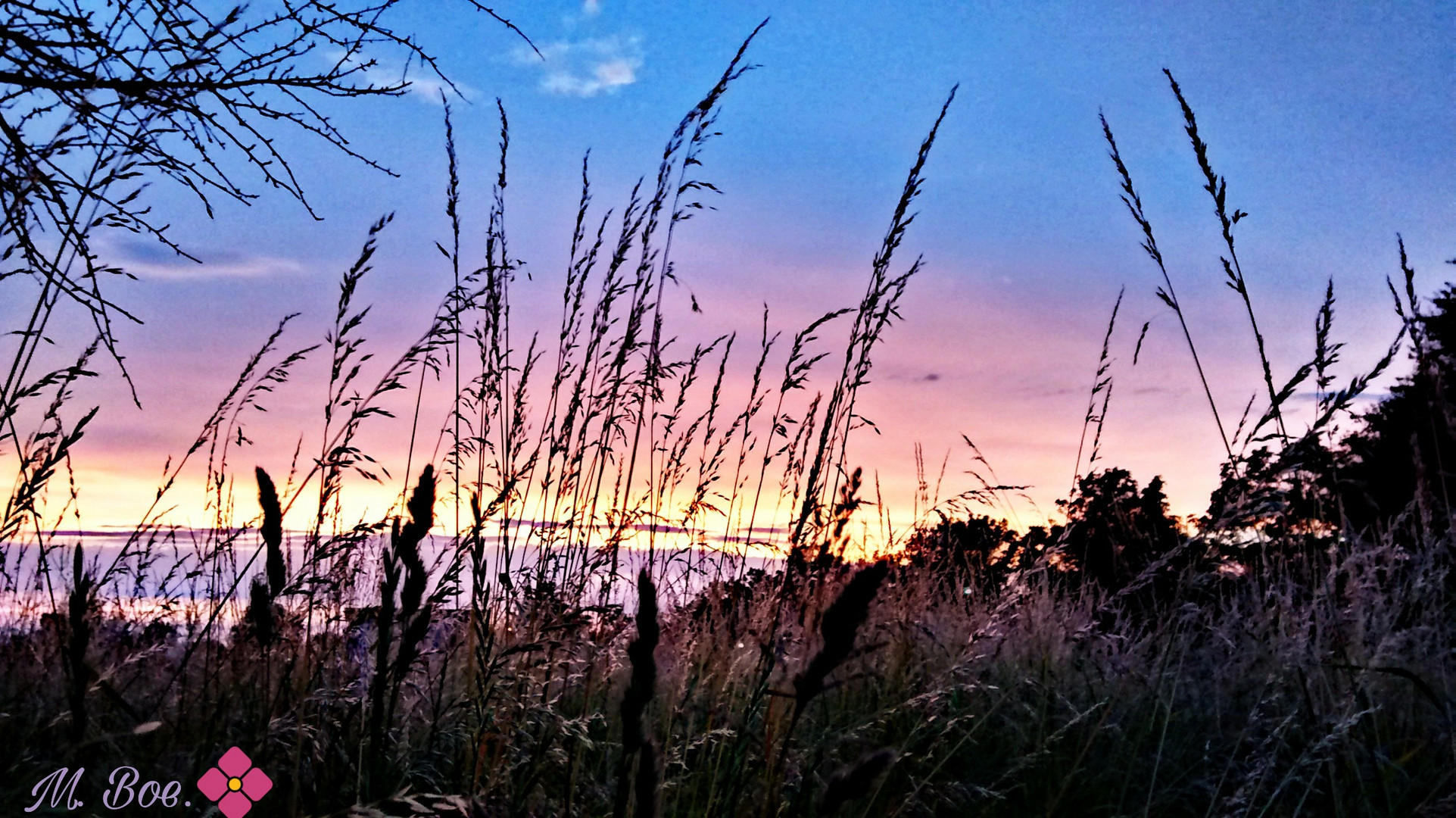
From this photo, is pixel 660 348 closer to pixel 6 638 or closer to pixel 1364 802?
pixel 1364 802

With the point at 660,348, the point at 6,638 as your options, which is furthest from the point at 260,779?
the point at 6,638

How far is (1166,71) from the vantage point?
99.3 inches

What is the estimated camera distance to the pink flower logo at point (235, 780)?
6.74ft

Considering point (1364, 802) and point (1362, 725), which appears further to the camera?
point (1362, 725)

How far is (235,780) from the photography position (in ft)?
6.73

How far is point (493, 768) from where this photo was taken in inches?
91.4

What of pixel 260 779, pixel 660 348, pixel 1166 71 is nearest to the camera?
pixel 260 779

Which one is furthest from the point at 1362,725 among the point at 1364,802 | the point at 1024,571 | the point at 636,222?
the point at 636,222

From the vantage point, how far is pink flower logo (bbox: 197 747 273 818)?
205 centimetres

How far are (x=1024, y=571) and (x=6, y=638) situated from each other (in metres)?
5.23

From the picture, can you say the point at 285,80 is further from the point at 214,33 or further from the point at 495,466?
the point at 495,466

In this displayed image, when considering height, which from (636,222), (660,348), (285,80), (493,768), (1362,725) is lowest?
(493,768)

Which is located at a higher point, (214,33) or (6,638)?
(214,33)

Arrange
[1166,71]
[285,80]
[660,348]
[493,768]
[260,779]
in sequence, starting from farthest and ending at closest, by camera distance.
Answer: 1. [660,348]
2. [285,80]
3. [1166,71]
4. [493,768]
5. [260,779]
